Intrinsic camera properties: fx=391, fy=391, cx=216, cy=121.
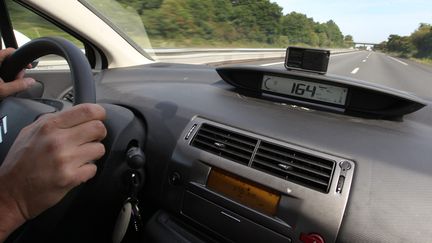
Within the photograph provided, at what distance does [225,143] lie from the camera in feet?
5.38

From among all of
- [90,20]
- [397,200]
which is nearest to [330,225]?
[397,200]

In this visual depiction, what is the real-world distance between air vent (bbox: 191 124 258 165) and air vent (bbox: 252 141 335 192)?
0.05 m

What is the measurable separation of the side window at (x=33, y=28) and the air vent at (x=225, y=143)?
4.75ft

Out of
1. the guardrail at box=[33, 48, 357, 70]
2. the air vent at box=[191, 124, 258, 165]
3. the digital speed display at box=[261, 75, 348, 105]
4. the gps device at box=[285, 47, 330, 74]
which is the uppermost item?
the gps device at box=[285, 47, 330, 74]

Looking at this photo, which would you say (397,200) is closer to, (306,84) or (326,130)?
(326,130)

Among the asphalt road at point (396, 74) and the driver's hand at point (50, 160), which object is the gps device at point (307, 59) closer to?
the asphalt road at point (396, 74)

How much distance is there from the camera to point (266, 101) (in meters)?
2.01

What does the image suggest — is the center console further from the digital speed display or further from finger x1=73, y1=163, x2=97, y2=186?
finger x1=73, y1=163, x2=97, y2=186

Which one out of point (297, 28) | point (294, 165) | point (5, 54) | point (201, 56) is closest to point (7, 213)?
point (294, 165)

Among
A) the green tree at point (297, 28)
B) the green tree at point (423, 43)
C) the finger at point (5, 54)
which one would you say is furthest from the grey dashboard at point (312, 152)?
the green tree at point (297, 28)

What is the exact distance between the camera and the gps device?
6.07ft

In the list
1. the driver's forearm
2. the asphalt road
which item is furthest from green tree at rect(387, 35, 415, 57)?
the driver's forearm

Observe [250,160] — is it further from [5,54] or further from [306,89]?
[5,54]

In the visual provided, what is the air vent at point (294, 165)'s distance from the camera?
4.47 feet
